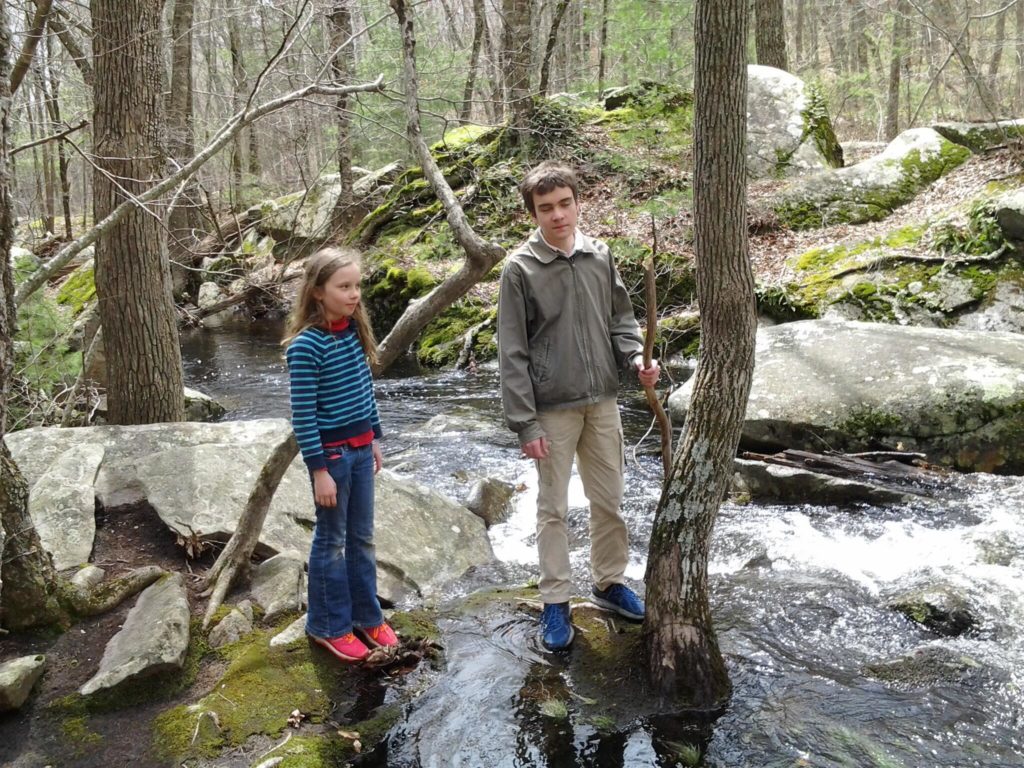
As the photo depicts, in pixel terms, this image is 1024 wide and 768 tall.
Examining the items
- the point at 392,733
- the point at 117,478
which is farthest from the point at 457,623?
the point at 117,478

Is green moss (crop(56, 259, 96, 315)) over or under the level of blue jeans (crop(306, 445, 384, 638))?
Answer: over

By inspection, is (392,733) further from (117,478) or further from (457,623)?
(117,478)

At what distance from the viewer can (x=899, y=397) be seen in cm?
606

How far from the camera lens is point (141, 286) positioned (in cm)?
596

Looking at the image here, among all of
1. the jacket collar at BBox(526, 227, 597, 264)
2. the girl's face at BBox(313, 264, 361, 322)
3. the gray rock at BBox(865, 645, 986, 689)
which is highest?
the jacket collar at BBox(526, 227, 597, 264)

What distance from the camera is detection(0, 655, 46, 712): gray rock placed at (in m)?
2.92

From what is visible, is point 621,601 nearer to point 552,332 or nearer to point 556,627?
point 556,627

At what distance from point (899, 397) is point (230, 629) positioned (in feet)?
16.6

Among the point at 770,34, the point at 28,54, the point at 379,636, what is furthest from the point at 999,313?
the point at 770,34

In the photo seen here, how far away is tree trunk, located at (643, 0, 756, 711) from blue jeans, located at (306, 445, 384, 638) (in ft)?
4.20

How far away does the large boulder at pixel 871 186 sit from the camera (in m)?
11.2

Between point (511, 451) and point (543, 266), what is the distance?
13.4 ft

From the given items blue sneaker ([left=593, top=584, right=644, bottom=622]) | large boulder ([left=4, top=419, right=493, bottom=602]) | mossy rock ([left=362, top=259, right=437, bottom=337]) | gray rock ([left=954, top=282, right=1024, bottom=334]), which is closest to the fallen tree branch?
large boulder ([left=4, top=419, right=493, bottom=602])

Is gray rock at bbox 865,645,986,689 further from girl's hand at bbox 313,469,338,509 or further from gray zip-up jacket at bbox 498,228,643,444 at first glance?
girl's hand at bbox 313,469,338,509
